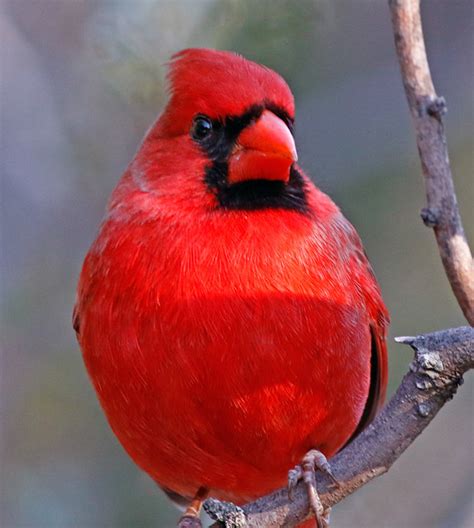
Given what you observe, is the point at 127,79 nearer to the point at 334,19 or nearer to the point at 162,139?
the point at 334,19

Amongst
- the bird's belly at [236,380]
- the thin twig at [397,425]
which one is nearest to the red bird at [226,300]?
the bird's belly at [236,380]

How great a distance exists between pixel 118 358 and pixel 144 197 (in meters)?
0.48

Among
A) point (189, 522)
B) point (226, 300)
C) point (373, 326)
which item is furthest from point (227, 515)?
point (373, 326)

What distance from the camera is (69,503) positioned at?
4.24 metres

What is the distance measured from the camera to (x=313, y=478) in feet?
8.07

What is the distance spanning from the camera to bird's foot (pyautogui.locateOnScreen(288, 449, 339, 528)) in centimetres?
241

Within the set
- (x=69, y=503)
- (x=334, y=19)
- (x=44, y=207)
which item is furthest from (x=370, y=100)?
(x=69, y=503)

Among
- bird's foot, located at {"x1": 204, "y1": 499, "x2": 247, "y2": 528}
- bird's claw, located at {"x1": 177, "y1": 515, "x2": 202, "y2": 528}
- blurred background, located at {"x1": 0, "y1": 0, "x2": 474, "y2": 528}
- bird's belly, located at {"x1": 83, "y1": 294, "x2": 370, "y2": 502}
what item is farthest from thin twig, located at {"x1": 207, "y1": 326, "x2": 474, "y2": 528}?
blurred background, located at {"x1": 0, "y1": 0, "x2": 474, "y2": 528}

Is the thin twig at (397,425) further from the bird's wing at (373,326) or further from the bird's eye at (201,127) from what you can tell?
the bird's eye at (201,127)

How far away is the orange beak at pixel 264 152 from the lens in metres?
2.77

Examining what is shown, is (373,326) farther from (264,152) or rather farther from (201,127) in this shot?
(201,127)

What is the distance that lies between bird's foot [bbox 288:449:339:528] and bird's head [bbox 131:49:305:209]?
2.22 ft

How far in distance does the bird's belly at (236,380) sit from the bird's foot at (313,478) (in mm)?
173

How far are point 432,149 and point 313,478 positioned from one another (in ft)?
2.70
